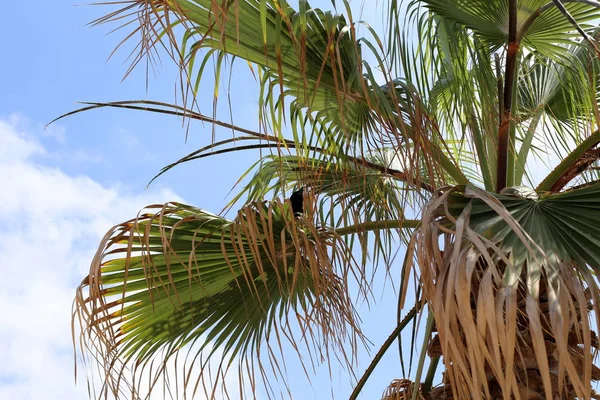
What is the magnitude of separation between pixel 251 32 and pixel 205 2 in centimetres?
16

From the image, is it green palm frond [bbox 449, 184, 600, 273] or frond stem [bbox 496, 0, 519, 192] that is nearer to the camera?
green palm frond [bbox 449, 184, 600, 273]

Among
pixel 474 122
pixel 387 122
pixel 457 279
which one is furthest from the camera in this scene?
pixel 474 122

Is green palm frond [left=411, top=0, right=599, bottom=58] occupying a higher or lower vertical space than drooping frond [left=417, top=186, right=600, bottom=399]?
higher

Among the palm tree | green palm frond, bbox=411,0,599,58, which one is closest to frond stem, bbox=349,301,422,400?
the palm tree

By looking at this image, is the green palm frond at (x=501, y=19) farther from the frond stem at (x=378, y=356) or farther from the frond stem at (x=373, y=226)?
the frond stem at (x=378, y=356)

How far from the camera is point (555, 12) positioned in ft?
9.30

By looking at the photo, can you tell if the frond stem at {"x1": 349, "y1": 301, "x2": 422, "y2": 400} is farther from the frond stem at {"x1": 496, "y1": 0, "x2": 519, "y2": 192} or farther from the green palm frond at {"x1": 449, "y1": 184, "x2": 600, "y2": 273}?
the green palm frond at {"x1": 449, "y1": 184, "x2": 600, "y2": 273}

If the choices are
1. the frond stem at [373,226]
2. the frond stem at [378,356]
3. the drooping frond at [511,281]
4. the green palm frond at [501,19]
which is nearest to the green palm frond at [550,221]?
the drooping frond at [511,281]

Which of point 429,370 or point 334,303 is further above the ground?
point 334,303

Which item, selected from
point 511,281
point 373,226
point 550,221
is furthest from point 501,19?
point 511,281

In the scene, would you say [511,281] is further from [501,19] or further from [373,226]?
[501,19]

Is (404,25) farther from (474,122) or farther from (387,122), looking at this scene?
(387,122)

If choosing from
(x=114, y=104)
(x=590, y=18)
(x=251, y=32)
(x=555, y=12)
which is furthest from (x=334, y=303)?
(x=590, y=18)

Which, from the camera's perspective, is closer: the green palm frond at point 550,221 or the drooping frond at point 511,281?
the drooping frond at point 511,281
